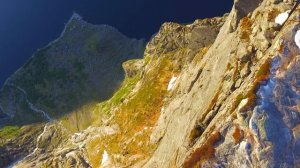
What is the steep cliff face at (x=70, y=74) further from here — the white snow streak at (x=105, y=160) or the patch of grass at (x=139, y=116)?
the white snow streak at (x=105, y=160)

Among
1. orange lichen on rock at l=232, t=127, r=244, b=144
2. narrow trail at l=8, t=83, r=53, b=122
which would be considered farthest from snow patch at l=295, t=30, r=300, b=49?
narrow trail at l=8, t=83, r=53, b=122

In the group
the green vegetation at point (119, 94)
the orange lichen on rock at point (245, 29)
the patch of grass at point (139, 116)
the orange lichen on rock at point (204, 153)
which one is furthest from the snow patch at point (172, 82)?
the orange lichen on rock at point (204, 153)

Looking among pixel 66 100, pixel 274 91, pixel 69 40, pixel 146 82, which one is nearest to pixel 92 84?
pixel 66 100

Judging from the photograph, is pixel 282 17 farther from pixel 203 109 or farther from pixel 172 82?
pixel 172 82

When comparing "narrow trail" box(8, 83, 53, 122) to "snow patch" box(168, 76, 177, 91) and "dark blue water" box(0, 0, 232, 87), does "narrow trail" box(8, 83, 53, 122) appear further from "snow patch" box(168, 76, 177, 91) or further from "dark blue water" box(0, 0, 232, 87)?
"snow patch" box(168, 76, 177, 91)

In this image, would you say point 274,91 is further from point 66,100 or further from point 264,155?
point 66,100

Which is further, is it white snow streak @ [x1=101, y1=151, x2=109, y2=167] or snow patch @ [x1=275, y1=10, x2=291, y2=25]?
white snow streak @ [x1=101, y1=151, x2=109, y2=167]
